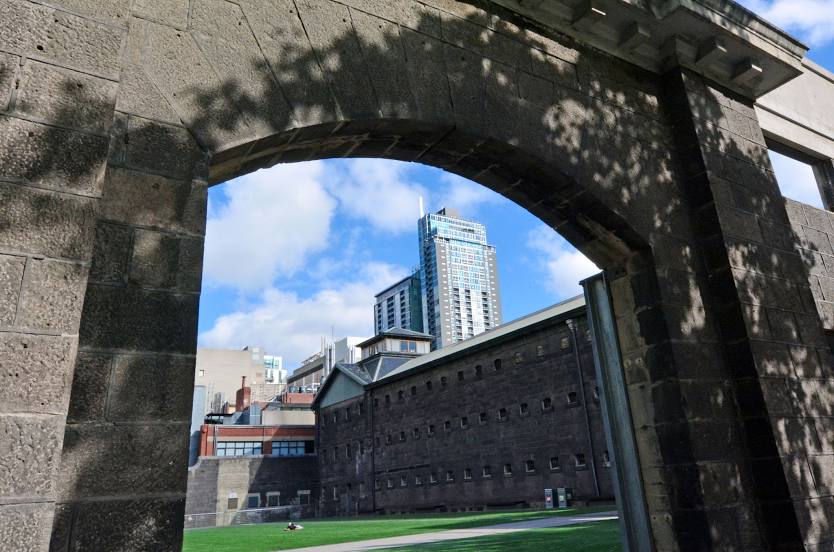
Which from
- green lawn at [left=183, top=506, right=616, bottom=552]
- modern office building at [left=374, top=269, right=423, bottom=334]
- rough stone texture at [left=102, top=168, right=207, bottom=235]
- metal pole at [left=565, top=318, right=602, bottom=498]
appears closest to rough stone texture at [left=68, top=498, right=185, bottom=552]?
rough stone texture at [left=102, top=168, right=207, bottom=235]

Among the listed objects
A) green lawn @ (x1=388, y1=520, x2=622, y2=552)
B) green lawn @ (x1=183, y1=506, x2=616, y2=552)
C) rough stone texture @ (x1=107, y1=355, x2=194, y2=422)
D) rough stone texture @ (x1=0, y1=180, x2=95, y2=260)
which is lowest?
green lawn @ (x1=183, y1=506, x2=616, y2=552)

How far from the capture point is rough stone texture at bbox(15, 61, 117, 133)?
→ 9.84 feet

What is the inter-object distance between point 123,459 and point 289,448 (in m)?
55.3

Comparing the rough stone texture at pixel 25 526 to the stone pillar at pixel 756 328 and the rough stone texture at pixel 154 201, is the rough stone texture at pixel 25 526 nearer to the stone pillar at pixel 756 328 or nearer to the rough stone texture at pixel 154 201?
the rough stone texture at pixel 154 201

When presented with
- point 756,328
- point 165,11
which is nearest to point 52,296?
point 165,11

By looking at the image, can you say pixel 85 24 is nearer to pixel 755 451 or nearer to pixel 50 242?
pixel 50 242

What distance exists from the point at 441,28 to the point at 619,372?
131 inches

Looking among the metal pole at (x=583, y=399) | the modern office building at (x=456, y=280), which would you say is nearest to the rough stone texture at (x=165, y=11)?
the metal pole at (x=583, y=399)

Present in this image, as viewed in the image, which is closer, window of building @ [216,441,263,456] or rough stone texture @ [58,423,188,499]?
rough stone texture @ [58,423,188,499]

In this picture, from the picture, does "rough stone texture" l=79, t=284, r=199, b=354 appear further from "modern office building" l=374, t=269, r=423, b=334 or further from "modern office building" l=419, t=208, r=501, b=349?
"modern office building" l=374, t=269, r=423, b=334

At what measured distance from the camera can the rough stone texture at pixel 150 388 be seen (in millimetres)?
2990

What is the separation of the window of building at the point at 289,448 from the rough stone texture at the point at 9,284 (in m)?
54.8

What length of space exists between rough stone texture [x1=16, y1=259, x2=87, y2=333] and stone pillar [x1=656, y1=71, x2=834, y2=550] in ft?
15.0

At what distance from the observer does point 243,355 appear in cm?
7994
